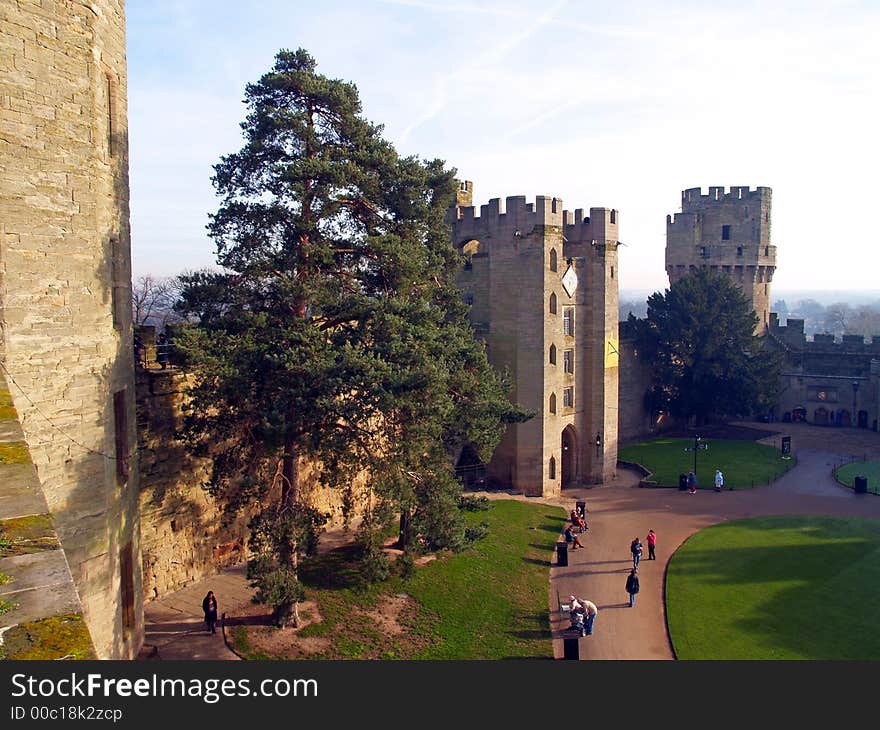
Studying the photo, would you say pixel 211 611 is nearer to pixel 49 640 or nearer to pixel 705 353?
pixel 49 640

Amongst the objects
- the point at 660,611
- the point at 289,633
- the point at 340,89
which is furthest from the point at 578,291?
the point at 289,633

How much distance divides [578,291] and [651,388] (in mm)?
14785

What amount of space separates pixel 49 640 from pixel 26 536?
147cm

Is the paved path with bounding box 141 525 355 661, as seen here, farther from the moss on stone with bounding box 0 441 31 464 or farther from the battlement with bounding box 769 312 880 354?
the battlement with bounding box 769 312 880 354

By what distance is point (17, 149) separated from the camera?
11234 mm

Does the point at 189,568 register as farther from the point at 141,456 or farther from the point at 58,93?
A: the point at 58,93

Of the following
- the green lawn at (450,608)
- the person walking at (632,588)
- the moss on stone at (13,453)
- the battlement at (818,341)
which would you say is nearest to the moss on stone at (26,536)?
the moss on stone at (13,453)

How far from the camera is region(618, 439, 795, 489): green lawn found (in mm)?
36375

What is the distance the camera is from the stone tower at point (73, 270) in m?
11.3

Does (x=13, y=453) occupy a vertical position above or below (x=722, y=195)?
below

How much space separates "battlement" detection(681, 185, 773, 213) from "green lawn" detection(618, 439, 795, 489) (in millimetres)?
19512

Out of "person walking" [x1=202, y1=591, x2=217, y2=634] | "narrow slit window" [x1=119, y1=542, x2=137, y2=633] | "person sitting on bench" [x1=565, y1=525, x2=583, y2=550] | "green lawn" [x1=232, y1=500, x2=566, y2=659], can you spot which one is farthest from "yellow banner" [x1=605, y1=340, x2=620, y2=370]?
"narrow slit window" [x1=119, y1=542, x2=137, y2=633]

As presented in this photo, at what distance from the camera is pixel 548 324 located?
33.2 meters

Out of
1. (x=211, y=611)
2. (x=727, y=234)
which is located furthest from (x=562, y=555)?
(x=727, y=234)
